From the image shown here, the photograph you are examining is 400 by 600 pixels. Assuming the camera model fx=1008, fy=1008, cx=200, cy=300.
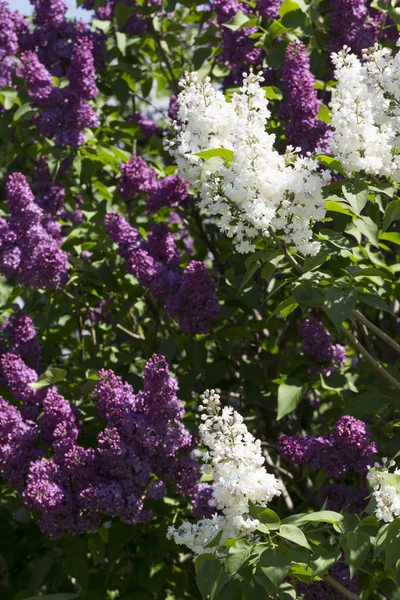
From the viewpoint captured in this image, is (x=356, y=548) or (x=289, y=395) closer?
(x=356, y=548)

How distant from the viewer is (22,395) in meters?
4.07

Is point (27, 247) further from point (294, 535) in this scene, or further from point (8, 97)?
point (294, 535)

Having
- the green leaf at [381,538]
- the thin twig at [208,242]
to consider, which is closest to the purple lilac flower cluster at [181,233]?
the thin twig at [208,242]

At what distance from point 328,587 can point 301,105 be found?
72.7 inches

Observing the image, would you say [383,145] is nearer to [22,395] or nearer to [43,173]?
[22,395]

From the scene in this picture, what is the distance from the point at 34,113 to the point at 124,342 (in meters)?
1.25

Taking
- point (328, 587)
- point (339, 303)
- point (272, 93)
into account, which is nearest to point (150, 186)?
point (272, 93)

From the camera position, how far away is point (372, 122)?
3.26 meters

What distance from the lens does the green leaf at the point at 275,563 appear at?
276 cm

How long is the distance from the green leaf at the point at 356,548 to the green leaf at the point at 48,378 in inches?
60.7

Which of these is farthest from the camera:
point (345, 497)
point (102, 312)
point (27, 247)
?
point (102, 312)

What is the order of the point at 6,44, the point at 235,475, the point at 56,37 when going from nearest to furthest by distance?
the point at 235,475 → the point at 6,44 → the point at 56,37

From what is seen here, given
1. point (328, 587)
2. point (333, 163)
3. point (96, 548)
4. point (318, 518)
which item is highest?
point (333, 163)

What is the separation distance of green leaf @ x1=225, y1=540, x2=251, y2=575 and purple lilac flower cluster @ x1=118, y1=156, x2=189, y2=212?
220 centimetres
